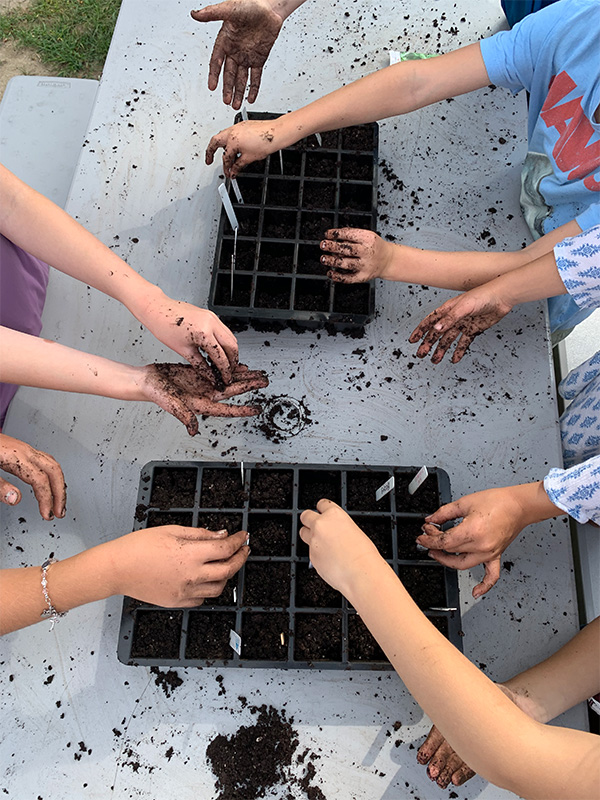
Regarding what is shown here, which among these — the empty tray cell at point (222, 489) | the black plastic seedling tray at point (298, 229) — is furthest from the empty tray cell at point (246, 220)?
the empty tray cell at point (222, 489)

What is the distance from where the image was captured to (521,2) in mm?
1593

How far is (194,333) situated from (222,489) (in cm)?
32

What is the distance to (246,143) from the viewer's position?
131 centimetres

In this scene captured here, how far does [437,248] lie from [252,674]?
1.05m

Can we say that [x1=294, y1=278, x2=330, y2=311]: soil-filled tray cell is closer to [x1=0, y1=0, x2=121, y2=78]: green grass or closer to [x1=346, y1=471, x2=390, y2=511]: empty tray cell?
[x1=346, y1=471, x2=390, y2=511]: empty tray cell

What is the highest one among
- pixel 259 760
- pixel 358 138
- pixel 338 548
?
pixel 358 138

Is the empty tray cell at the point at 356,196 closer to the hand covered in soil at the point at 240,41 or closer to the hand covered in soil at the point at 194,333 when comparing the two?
the hand covered in soil at the point at 240,41

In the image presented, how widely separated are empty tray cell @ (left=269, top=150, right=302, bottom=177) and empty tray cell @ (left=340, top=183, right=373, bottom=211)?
5.2 inches

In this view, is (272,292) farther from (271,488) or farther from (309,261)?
(271,488)

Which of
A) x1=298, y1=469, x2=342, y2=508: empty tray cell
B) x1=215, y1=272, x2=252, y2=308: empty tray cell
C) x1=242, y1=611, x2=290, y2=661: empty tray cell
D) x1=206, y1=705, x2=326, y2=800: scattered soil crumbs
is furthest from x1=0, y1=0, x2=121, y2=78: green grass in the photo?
x1=206, y1=705, x2=326, y2=800: scattered soil crumbs

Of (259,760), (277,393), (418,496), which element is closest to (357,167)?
(277,393)

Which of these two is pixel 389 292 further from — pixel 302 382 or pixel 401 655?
pixel 401 655

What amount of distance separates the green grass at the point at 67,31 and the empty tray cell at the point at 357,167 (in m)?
1.70

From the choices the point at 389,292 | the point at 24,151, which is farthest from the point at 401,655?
the point at 24,151
